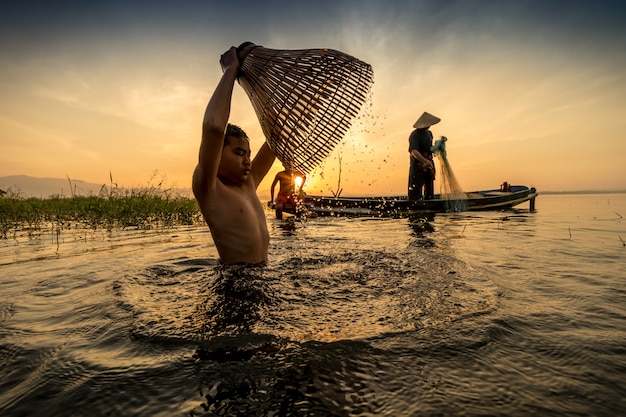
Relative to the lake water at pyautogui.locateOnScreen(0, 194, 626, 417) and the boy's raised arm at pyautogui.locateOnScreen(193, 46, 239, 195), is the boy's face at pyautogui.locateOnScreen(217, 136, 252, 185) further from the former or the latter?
the lake water at pyautogui.locateOnScreen(0, 194, 626, 417)

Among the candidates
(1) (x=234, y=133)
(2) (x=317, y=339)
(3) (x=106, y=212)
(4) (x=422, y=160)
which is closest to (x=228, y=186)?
(1) (x=234, y=133)

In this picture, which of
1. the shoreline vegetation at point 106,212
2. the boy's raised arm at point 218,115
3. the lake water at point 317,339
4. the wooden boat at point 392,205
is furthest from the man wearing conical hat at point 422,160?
the boy's raised arm at point 218,115

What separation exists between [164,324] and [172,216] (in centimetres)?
815

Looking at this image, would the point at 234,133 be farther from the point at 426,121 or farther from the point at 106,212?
the point at 426,121

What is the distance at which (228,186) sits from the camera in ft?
10.5

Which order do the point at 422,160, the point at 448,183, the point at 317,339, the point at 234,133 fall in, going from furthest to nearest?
the point at 448,183 → the point at 422,160 → the point at 234,133 → the point at 317,339

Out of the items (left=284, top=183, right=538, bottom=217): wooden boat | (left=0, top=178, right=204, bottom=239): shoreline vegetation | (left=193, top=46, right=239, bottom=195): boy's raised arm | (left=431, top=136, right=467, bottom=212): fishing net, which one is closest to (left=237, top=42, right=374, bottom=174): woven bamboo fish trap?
(left=193, top=46, right=239, bottom=195): boy's raised arm

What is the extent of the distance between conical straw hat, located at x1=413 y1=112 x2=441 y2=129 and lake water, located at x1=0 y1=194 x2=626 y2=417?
7940 mm

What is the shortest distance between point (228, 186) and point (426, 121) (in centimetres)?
948

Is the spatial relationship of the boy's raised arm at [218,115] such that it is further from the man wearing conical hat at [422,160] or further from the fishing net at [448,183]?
the fishing net at [448,183]

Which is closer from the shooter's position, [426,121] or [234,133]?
[234,133]

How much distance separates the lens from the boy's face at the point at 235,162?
10.4 feet

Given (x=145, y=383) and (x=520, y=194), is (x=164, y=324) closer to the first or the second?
(x=145, y=383)

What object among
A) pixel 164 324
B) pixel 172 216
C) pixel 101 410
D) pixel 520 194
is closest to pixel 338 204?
pixel 172 216
